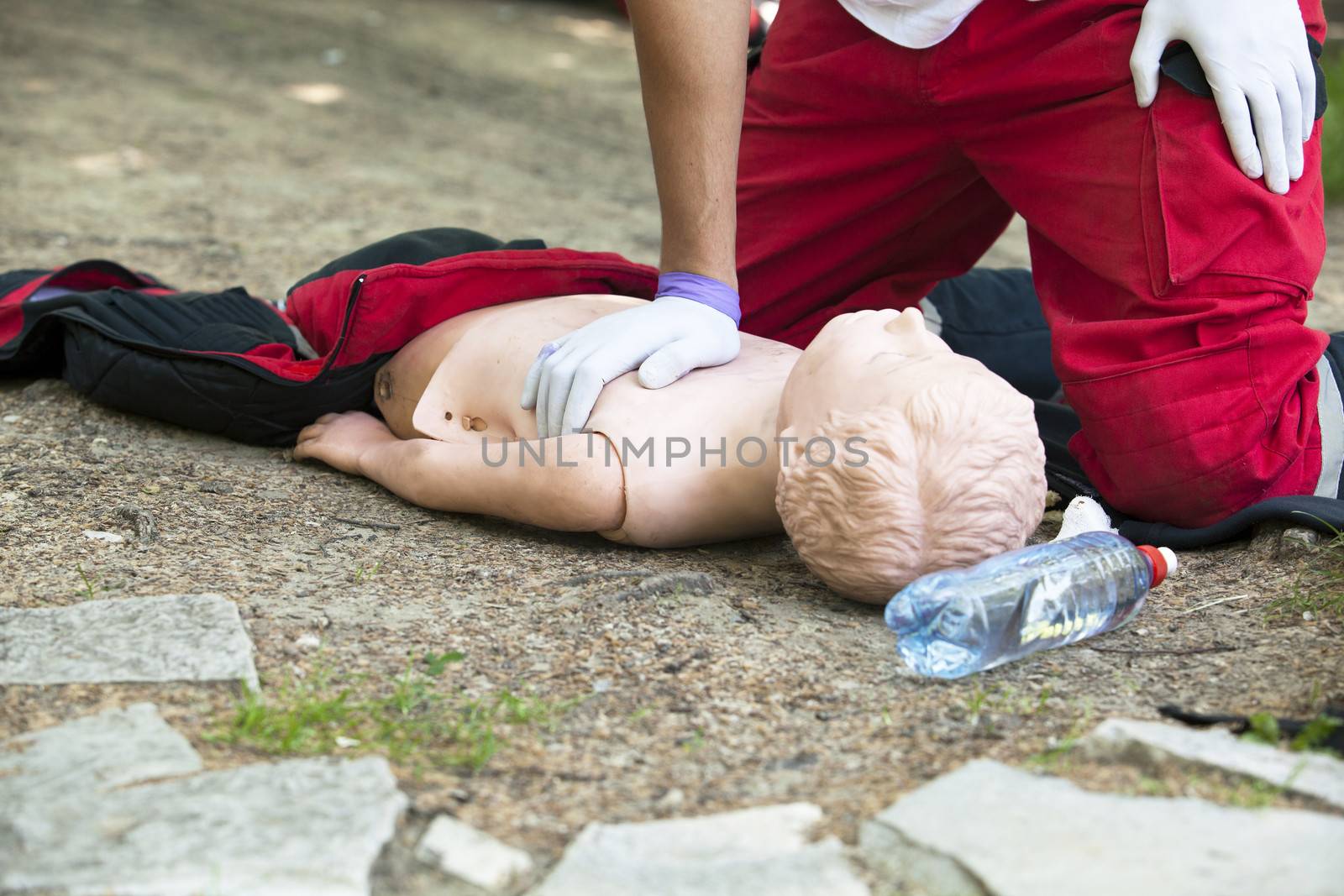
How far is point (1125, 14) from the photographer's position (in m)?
1.91

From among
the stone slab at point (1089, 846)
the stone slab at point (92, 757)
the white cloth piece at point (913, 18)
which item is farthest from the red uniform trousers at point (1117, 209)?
the stone slab at point (92, 757)

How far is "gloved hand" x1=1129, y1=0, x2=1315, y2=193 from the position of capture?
1782mm

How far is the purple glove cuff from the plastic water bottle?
25.7 inches

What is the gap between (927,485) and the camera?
1.45 meters

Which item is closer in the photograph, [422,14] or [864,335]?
[864,335]

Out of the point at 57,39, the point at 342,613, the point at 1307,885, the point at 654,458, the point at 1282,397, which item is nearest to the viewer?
the point at 1307,885

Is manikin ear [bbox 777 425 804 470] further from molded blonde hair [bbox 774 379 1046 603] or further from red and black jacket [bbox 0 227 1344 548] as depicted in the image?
red and black jacket [bbox 0 227 1344 548]

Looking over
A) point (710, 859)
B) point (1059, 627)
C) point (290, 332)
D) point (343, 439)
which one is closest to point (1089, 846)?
point (710, 859)

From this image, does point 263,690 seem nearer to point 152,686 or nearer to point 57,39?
point 152,686

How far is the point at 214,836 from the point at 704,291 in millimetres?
1145

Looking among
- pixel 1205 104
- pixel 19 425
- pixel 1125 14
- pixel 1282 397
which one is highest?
pixel 1125 14

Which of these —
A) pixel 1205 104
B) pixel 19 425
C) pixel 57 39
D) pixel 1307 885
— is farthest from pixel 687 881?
pixel 57 39

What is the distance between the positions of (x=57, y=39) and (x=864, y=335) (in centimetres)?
506

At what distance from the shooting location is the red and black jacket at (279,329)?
6.75ft
